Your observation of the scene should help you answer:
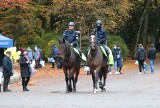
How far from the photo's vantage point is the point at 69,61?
2133cm

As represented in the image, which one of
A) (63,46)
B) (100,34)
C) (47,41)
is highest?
(100,34)

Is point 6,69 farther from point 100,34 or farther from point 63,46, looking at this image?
point 100,34

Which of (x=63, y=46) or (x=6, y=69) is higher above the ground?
(x=63, y=46)

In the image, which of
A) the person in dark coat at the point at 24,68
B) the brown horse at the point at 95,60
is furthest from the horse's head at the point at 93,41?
the person in dark coat at the point at 24,68

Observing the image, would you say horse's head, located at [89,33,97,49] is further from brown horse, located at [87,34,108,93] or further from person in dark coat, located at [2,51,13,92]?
person in dark coat, located at [2,51,13,92]

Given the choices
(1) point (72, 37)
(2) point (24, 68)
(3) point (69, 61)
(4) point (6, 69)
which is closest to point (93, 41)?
(1) point (72, 37)

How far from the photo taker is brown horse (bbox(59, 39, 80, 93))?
20.9 m

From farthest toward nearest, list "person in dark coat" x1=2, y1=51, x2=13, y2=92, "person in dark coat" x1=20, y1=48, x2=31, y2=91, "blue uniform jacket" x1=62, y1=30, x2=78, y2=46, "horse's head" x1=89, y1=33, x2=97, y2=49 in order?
"person in dark coat" x1=20, y1=48, x2=31, y2=91, "person in dark coat" x1=2, y1=51, x2=13, y2=92, "blue uniform jacket" x1=62, y1=30, x2=78, y2=46, "horse's head" x1=89, y1=33, x2=97, y2=49

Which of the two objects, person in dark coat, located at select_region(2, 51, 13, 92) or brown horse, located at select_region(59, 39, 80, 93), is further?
person in dark coat, located at select_region(2, 51, 13, 92)

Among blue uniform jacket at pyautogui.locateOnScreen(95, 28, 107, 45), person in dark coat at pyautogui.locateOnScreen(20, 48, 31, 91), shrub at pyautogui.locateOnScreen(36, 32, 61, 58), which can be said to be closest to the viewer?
blue uniform jacket at pyautogui.locateOnScreen(95, 28, 107, 45)

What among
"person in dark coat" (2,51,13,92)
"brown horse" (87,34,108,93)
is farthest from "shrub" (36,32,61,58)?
"brown horse" (87,34,108,93)

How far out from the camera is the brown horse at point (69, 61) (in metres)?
20.9

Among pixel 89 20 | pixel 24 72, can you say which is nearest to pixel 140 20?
pixel 89 20

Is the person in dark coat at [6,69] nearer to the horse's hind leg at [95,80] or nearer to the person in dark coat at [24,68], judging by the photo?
the person in dark coat at [24,68]
